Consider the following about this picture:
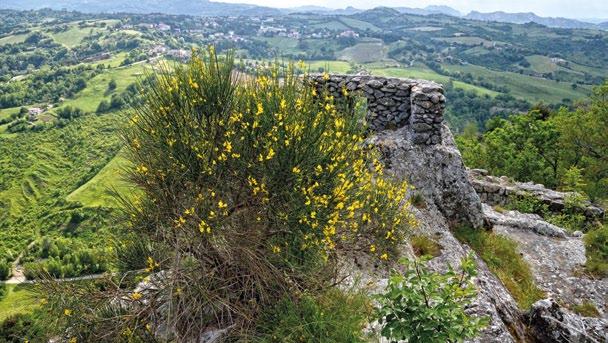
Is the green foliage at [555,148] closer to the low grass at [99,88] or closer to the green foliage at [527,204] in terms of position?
the green foliage at [527,204]

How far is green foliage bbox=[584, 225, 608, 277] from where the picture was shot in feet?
45.1

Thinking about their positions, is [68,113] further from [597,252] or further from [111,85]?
[597,252]

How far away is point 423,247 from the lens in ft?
37.7

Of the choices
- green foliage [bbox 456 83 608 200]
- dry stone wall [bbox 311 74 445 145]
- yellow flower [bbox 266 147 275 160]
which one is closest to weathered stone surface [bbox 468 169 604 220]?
green foliage [bbox 456 83 608 200]

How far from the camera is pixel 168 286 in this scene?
6543mm

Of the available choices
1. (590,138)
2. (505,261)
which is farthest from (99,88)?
(505,261)

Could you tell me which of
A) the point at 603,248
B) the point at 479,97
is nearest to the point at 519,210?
the point at 603,248

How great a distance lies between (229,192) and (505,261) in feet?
33.9

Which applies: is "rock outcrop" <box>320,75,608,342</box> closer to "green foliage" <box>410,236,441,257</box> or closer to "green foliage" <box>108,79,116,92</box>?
"green foliage" <box>410,236,441,257</box>

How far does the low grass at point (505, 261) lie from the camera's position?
12084 mm

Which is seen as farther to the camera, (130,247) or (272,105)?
(130,247)

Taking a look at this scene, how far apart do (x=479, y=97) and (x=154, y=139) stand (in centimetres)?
17157

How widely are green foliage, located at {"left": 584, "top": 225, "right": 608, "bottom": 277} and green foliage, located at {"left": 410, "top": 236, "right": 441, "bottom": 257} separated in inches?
255

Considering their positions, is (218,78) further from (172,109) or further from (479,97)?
(479,97)
